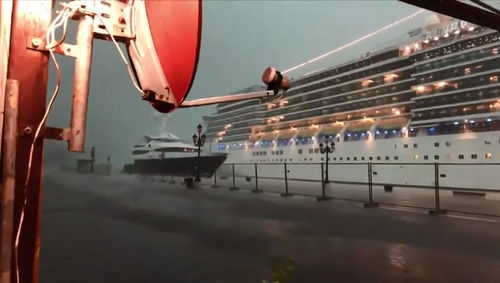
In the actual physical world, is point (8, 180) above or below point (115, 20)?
below

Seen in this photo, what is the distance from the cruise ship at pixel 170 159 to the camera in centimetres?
1566

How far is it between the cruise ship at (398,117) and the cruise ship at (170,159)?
1.75m

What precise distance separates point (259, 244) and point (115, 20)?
3.31 metres

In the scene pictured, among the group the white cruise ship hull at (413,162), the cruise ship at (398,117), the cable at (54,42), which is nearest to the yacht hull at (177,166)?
the cruise ship at (398,117)

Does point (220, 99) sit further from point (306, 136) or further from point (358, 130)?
point (306, 136)

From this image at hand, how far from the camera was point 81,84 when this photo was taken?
847 millimetres

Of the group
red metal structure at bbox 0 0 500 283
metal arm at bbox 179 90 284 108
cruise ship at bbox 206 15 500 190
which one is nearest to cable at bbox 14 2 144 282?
red metal structure at bbox 0 0 500 283

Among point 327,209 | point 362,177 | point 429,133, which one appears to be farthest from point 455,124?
point 327,209

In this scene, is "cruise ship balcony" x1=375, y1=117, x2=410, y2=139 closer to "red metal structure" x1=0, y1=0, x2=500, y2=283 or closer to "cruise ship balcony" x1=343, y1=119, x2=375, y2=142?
"cruise ship balcony" x1=343, y1=119, x2=375, y2=142

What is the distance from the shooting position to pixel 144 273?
2930 millimetres

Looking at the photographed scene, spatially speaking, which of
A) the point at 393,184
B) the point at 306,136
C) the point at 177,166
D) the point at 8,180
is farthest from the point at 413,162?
the point at 8,180

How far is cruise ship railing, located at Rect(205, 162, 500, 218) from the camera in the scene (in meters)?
7.12

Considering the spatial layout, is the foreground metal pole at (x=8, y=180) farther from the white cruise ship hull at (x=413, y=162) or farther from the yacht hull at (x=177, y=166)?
the yacht hull at (x=177, y=166)

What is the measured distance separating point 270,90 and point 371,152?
40.0 feet
